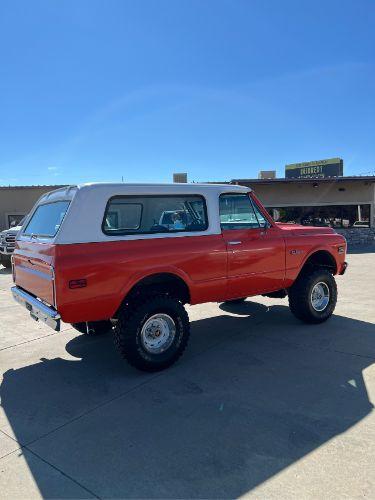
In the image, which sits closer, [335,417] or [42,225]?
[335,417]

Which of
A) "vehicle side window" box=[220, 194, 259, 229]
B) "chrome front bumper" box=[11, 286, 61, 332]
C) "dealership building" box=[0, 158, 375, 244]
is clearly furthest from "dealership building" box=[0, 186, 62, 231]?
"vehicle side window" box=[220, 194, 259, 229]

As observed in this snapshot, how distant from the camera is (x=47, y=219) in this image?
471 cm

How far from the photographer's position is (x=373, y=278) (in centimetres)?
1008

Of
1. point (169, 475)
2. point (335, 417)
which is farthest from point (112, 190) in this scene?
point (335, 417)

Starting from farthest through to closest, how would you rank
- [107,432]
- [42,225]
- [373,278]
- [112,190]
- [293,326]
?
[373,278] < [293,326] < [42,225] < [112,190] < [107,432]

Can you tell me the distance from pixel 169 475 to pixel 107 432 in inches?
30.0

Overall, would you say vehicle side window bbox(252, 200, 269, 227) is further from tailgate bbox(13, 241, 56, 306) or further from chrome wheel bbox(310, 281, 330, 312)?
tailgate bbox(13, 241, 56, 306)

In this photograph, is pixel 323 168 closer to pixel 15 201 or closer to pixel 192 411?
pixel 15 201

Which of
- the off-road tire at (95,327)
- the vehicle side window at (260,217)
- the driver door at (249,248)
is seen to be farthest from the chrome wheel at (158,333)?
the vehicle side window at (260,217)

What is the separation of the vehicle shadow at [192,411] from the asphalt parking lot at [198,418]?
1 centimetres

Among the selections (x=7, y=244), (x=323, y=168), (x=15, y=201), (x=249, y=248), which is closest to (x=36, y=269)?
(x=249, y=248)

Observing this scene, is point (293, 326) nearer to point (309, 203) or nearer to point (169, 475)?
point (169, 475)

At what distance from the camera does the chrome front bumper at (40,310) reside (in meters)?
3.81

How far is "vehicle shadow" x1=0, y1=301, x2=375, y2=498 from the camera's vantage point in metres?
2.70
